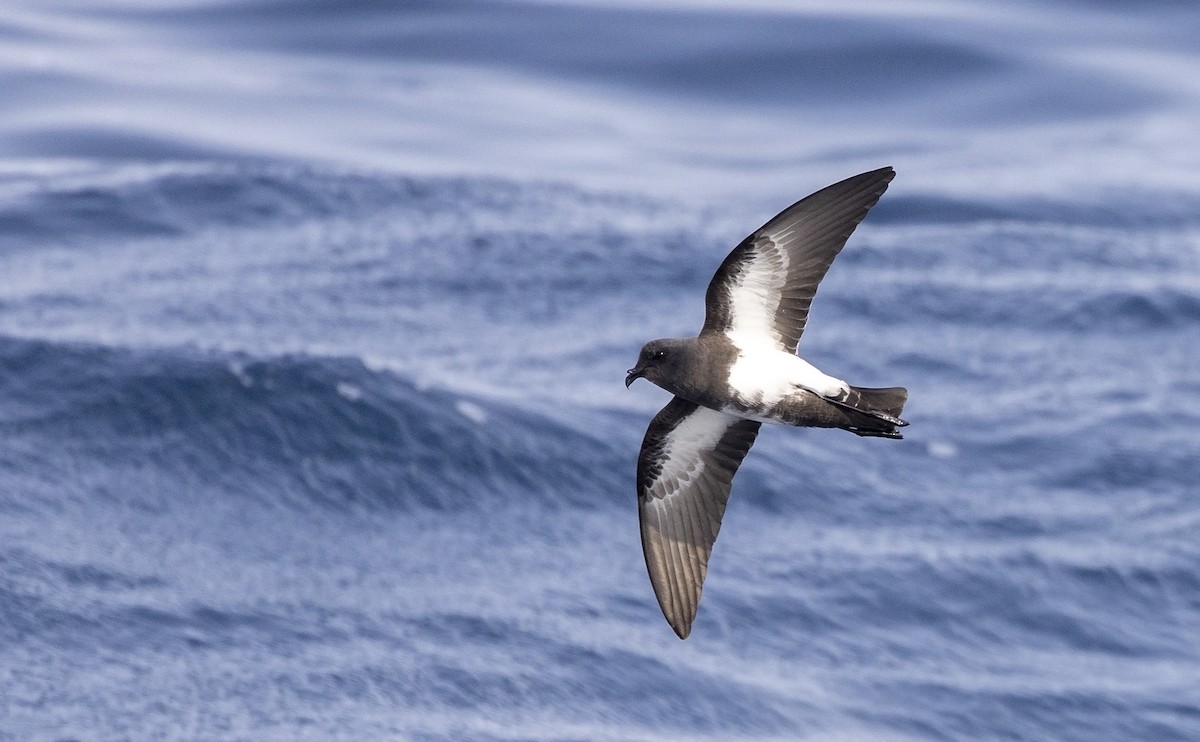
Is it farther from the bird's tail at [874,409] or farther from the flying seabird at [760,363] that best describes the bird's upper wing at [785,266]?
the bird's tail at [874,409]

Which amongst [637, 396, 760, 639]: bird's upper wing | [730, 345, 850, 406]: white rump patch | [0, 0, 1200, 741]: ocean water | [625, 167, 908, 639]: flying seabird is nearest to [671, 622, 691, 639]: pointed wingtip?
[625, 167, 908, 639]: flying seabird

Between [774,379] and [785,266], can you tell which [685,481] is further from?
[785,266]

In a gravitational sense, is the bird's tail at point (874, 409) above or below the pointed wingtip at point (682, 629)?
above

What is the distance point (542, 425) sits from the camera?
21.0 meters

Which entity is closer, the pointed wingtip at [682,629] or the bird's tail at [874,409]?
the bird's tail at [874,409]

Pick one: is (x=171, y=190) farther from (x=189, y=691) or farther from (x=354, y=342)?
(x=189, y=691)

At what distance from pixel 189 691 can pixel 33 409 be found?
495cm

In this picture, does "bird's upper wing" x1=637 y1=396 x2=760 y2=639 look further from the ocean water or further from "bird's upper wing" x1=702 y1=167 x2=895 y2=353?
the ocean water

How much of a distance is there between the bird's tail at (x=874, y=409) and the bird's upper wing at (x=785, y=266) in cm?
45

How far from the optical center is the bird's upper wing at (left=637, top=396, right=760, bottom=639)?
8.93m

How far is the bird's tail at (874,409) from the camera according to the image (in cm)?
791

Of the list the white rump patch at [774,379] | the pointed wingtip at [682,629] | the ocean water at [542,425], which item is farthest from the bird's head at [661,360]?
the ocean water at [542,425]

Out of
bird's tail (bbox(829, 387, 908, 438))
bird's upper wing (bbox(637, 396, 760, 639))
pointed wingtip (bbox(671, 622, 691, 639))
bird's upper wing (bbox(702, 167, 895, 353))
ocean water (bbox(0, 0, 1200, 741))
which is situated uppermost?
bird's upper wing (bbox(702, 167, 895, 353))

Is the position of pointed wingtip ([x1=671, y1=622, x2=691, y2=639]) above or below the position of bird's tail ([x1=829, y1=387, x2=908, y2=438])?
below
